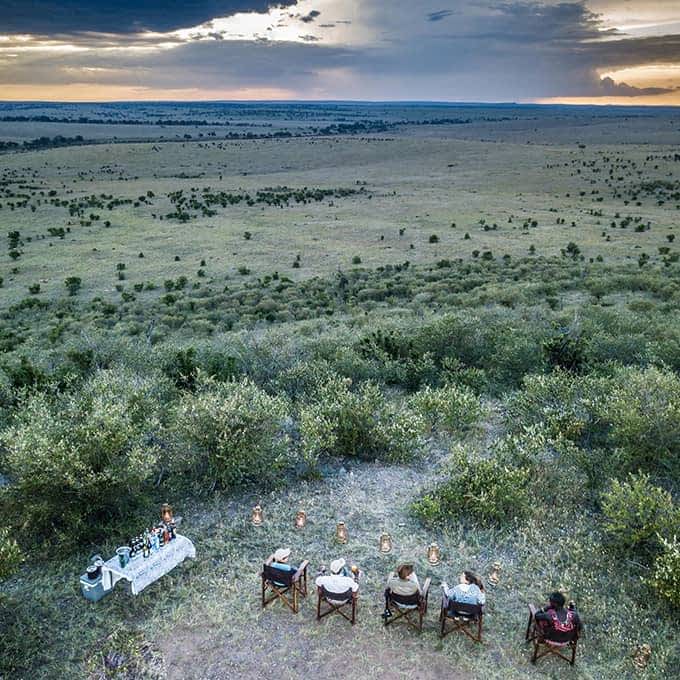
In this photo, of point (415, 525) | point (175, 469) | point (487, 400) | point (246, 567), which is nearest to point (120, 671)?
point (246, 567)

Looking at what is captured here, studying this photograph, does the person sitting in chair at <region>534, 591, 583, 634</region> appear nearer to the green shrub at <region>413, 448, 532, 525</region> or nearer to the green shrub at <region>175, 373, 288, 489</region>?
Answer: the green shrub at <region>413, 448, 532, 525</region>

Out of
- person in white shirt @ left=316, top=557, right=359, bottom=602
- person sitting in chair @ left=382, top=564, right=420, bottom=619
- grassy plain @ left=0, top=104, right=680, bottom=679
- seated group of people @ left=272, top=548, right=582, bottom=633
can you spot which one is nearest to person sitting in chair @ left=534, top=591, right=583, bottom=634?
seated group of people @ left=272, top=548, right=582, bottom=633

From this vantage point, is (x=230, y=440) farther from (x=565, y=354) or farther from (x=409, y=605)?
(x=565, y=354)

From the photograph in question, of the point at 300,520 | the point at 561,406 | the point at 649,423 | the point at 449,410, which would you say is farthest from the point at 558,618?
the point at 561,406

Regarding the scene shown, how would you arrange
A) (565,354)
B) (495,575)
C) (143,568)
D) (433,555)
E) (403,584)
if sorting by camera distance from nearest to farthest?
(403,584)
(143,568)
(495,575)
(433,555)
(565,354)

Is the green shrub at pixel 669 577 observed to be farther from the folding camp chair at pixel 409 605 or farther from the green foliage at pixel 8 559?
the green foliage at pixel 8 559

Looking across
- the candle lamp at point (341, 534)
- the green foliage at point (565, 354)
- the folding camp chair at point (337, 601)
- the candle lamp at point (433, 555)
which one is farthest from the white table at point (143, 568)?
the green foliage at point (565, 354)
